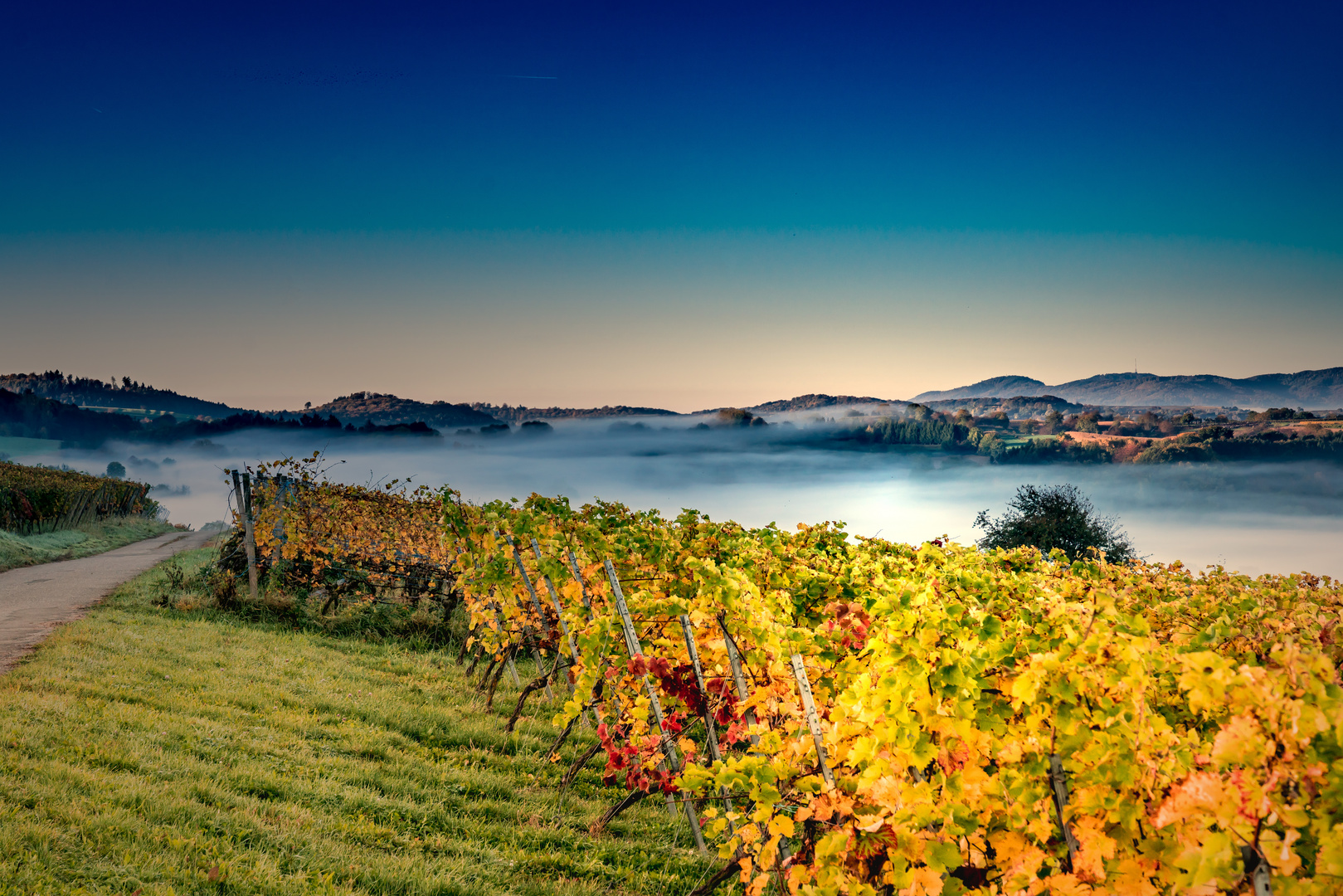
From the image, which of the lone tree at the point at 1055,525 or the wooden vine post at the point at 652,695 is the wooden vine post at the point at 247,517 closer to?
the wooden vine post at the point at 652,695

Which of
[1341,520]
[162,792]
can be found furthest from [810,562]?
[1341,520]

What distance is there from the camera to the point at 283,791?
512cm

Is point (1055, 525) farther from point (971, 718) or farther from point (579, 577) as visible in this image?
point (971, 718)

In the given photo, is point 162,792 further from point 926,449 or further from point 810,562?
point 926,449

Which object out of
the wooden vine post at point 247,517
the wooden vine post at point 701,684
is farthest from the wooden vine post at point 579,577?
the wooden vine post at point 247,517

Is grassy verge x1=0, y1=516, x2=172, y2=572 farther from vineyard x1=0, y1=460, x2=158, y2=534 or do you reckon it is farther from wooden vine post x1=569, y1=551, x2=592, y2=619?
wooden vine post x1=569, y1=551, x2=592, y2=619

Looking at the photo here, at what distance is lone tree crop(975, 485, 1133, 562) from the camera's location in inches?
1096

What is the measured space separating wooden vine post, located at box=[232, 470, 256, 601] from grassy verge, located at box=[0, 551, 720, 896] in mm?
3397

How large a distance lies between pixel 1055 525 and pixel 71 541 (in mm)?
36266

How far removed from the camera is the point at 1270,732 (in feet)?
6.15

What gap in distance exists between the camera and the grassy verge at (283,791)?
4059mm

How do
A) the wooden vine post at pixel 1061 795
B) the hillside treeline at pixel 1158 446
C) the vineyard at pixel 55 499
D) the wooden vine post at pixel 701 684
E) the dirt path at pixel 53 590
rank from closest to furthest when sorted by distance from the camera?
the wooden vine post at pixel 1061 795 → the wooden vine post at pixel 701 684 → the dirt path at pixel 53 590 → the vineyard at pixel 55 499 → the hillside treeline at pixel 1158 446

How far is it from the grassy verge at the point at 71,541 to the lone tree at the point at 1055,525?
3131 centimetres

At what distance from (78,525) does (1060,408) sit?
59.4 meters
